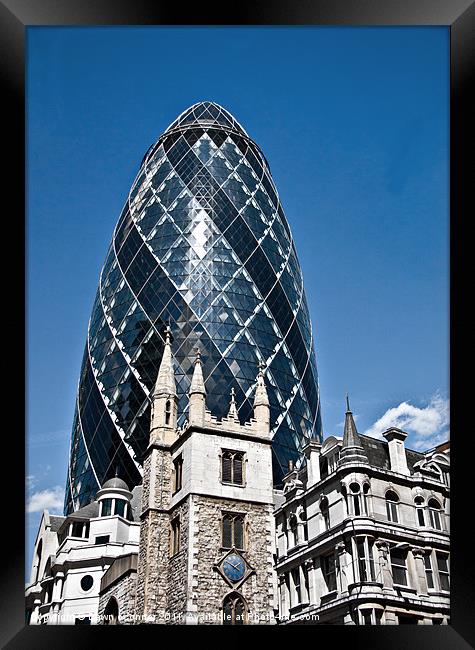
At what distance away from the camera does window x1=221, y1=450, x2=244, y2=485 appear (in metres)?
22.0

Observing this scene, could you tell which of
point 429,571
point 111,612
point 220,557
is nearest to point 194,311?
point 111,612

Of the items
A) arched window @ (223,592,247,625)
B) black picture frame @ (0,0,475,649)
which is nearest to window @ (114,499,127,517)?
arched window @ (223,592,247,625)

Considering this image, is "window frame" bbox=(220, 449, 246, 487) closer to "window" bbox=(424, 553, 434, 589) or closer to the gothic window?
the gothic window

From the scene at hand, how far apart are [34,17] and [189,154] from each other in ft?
112

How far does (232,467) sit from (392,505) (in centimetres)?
636

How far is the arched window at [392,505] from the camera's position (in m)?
16.5

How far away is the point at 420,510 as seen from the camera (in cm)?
1662

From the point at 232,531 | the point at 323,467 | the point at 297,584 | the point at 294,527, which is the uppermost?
the point at 323,467

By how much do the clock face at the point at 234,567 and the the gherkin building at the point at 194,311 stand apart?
1065 centimetres

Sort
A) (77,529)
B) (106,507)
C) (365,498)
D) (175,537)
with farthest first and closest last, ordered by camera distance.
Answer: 1. (106,507)
2. (77,529)
3. (175,537)
4. (365,498)

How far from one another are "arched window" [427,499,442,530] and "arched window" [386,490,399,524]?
620mm

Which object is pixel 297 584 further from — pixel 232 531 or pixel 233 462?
pixel 233 462

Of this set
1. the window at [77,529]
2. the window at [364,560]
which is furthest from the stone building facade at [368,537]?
the window at [77,529]
